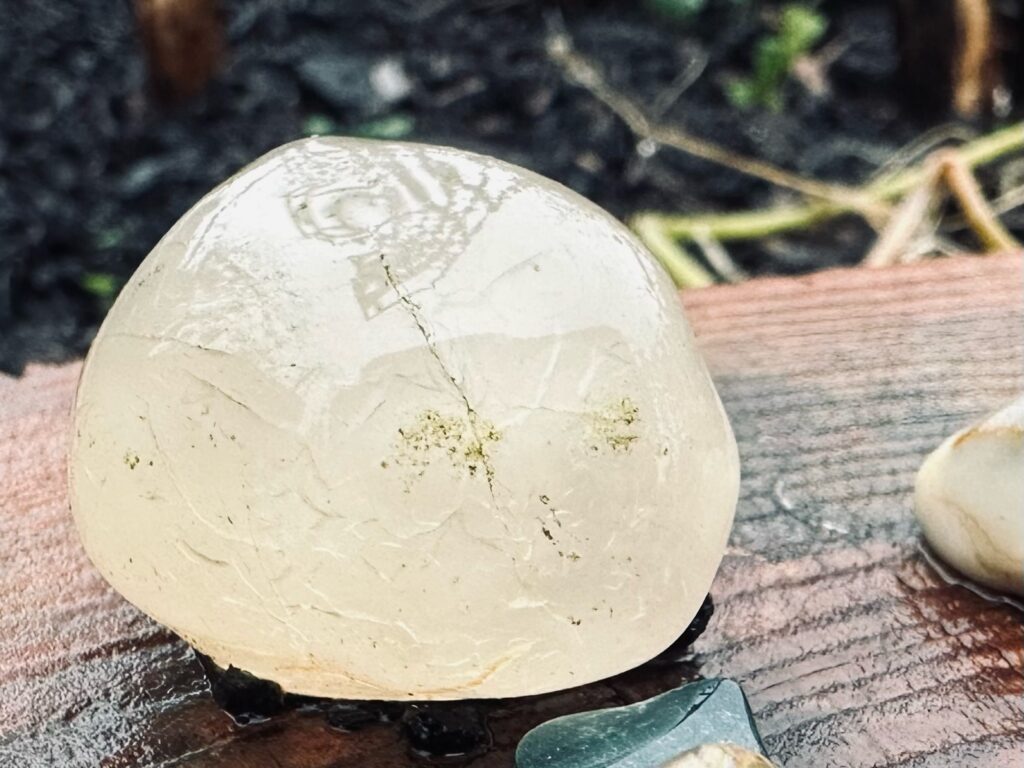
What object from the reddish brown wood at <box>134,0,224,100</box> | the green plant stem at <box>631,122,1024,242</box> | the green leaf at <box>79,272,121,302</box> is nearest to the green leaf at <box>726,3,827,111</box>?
the green plant stem at <box>631,122,1024,242</box>

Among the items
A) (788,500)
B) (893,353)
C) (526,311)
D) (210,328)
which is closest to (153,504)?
(210,328)

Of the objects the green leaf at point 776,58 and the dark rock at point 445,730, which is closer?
the dark rock at point 445,730

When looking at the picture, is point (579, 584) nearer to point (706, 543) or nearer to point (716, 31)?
point (706, 543)

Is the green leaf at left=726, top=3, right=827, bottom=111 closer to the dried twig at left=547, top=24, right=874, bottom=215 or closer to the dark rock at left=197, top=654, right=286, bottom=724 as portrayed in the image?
the dried twig at left=547, top=24, right=874, bottom=215

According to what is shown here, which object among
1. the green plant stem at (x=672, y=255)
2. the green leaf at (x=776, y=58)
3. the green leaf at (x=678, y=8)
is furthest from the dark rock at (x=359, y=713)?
the green leaf at (x=678, y=8)

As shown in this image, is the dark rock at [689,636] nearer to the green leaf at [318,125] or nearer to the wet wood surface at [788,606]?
the wet wood surface at [788,606]
